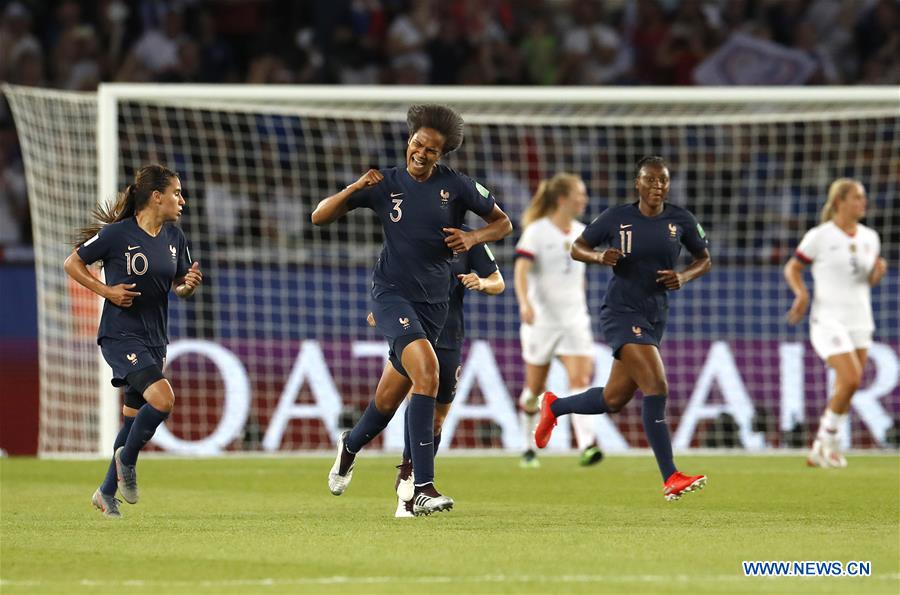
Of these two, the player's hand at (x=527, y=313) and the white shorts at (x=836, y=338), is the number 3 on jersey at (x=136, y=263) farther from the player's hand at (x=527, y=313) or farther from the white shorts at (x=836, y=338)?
the white shorts at (x=836, y=338)

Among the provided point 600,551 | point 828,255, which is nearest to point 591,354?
point 828,255

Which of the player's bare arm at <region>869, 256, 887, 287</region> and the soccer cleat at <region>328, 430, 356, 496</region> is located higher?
the player's bare arm at <region>869, 256, 887, 287</region>

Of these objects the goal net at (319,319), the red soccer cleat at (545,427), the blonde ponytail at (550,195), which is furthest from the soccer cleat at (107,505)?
the blonde ponytail at (550,195)

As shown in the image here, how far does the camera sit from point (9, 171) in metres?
18.0

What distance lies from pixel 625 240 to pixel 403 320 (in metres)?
2.20

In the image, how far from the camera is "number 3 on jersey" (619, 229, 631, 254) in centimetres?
1055

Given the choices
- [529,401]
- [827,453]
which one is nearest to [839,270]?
[827,453]

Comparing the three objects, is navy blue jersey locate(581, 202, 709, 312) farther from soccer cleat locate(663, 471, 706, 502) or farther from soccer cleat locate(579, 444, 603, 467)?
soccer cleat locate(579, 444, 603, 467)

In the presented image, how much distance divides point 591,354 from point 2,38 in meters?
9.13

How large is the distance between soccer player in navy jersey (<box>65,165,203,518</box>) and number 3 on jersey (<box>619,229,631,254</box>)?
2.81 metres

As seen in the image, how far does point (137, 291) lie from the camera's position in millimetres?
9312

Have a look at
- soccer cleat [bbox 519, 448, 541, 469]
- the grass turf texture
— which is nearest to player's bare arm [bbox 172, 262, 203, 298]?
the grass turf texture

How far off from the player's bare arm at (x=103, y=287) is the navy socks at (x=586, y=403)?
325cm

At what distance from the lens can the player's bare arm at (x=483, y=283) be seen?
29.6 ft
